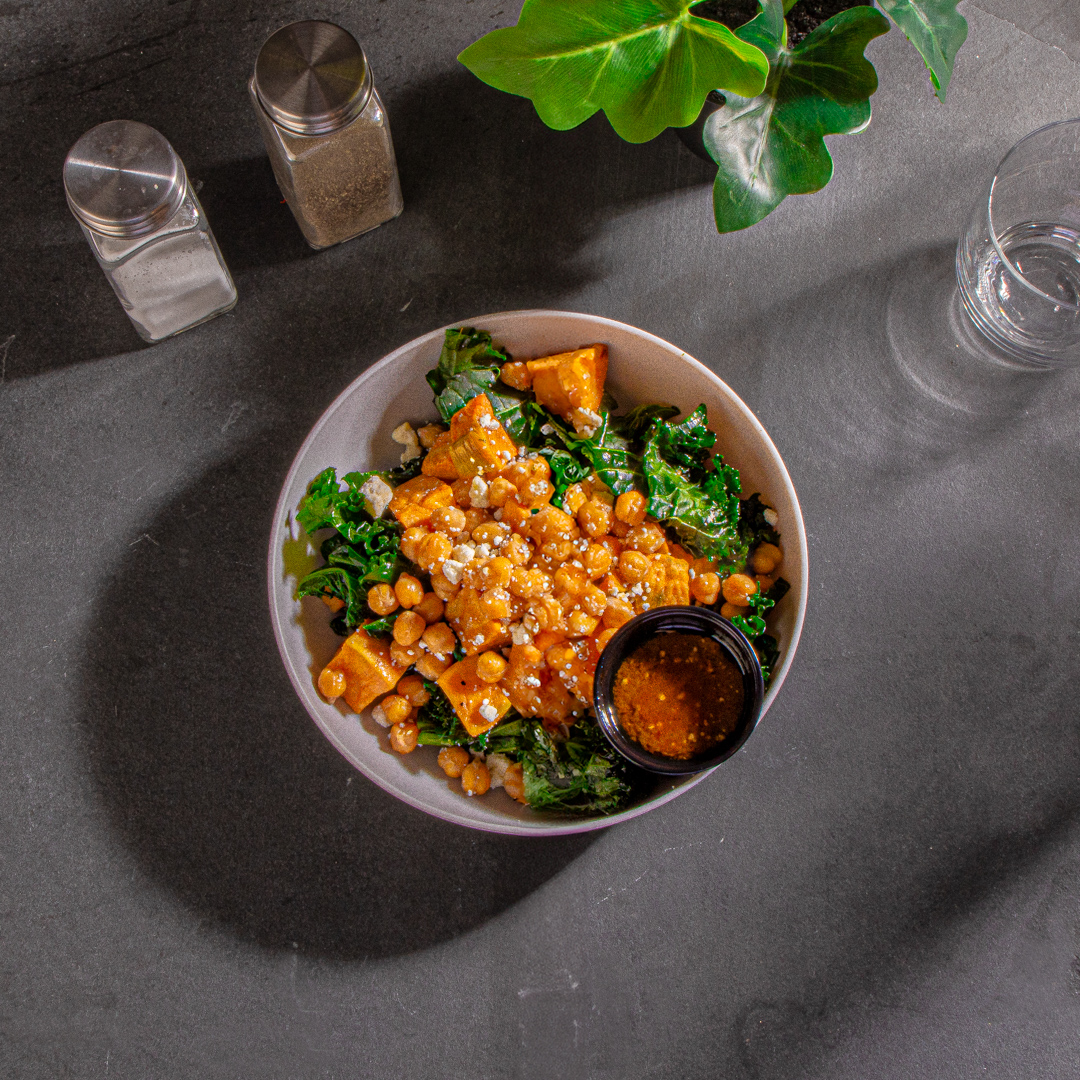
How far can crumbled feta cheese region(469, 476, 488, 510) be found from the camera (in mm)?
1498

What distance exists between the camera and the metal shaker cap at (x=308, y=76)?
149 cm

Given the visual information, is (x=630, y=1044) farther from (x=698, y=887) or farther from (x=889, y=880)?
(x=889, y=880)

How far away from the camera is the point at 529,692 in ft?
4.89

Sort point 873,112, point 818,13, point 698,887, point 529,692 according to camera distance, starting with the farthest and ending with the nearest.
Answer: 1. point 873,112
2. point 698,887
3. point 818,13
4. point 529,692

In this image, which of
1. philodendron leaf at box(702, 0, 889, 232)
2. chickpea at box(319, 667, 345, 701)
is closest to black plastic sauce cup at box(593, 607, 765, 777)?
chickpea at box(319, 667, 345, 701)

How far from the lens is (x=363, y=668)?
154 cm

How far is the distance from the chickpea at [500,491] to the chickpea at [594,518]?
12 centimetres

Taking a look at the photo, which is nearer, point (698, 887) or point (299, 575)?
point (299, 575)

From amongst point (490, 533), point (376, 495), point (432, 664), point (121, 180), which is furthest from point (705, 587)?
point (121, 180)

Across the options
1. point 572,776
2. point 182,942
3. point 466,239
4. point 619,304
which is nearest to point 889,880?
point 572,776

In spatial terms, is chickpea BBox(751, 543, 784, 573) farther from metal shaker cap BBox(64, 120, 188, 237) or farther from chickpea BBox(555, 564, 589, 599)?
metal shaker cap BBox(64, 120, 188, 237)

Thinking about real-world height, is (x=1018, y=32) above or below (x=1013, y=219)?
above

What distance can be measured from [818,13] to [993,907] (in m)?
1.69

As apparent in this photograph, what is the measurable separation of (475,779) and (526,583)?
1.24 ft
